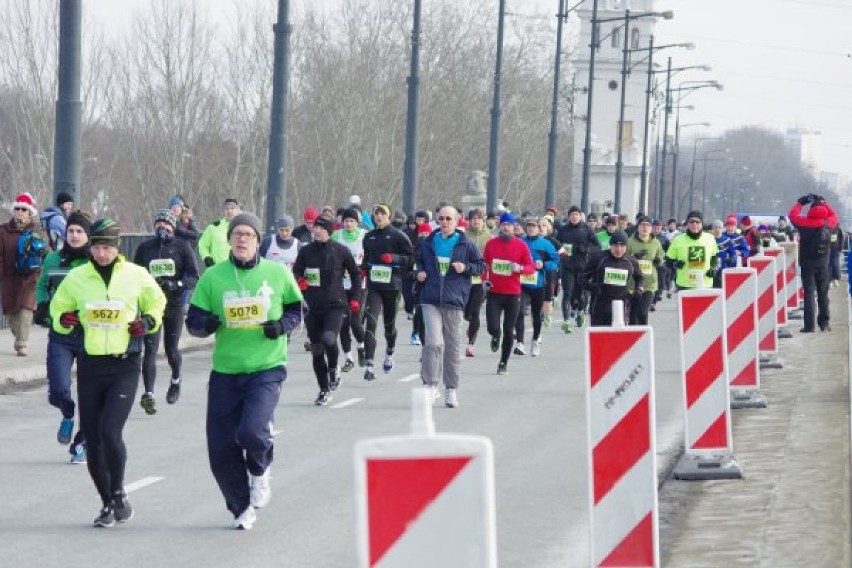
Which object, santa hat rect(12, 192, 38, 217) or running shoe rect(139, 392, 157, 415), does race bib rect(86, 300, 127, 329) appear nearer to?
running shoe rect(139, 392, 157, 415)

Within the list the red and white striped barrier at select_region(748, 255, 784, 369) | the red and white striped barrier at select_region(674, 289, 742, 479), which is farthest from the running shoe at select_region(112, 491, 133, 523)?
the red and white striped barrier at select_region(748, 255, 784, 369)

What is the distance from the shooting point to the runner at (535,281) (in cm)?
2525

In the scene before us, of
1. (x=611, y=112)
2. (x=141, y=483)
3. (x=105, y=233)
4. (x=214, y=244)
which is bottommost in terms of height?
(x=141, y=483)

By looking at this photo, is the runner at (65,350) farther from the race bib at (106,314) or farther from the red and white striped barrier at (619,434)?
the red and white striped barrier at (619,434)

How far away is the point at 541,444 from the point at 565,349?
11.8 meters

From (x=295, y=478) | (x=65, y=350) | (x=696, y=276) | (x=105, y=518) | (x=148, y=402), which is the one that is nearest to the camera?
(x=105, y=518)

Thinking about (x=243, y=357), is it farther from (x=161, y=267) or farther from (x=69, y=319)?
(x=161, y=267)

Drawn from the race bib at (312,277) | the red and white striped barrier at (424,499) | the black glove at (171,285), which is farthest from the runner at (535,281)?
the red and white striped barrier at (424,499)

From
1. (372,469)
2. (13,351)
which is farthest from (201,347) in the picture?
(372,469)

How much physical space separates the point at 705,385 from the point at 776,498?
110 cm

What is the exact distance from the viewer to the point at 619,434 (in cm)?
828

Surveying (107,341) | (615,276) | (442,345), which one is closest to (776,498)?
(107,341)

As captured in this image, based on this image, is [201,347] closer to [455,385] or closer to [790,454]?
[455,385]

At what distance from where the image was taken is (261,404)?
11023mm
